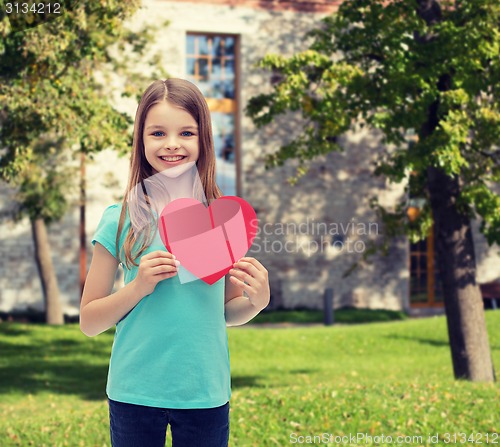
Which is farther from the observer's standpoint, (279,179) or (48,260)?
(279,179)

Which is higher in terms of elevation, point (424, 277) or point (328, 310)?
point (424, 277)

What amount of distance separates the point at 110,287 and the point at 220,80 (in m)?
19.9

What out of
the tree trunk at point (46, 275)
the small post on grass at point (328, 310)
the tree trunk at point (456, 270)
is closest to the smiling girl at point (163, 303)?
the tree trunk at point (456, 270)

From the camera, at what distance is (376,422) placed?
6.86m

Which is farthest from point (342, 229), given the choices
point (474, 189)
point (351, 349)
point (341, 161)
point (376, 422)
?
point (376, 422)

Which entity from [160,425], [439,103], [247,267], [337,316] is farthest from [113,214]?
[337,316]

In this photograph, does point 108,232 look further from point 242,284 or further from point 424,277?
point 424,277

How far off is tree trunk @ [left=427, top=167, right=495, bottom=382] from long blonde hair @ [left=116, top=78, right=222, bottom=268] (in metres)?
8.10

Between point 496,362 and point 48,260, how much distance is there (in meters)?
10.8

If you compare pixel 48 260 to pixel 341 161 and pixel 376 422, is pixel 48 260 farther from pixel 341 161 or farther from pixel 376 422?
pixel 376 422

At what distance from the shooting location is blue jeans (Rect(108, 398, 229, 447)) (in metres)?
2.52

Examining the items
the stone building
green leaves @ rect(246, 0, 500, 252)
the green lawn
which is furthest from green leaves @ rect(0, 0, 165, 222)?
the stone building

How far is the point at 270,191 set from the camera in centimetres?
2245

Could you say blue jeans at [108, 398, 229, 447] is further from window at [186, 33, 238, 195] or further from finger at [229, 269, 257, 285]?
window at [186, 33, 238, 195]
